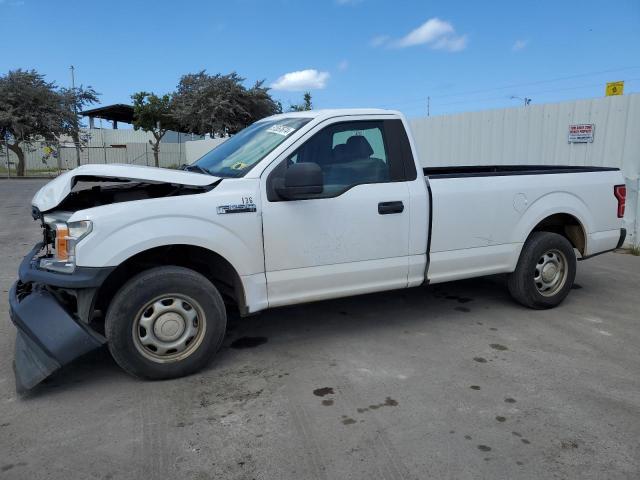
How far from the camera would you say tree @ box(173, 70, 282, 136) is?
38.4 meters

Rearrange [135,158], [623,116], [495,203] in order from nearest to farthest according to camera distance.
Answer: [495,203] < [623,116] < [135,158]

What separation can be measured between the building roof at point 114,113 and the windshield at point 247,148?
50633 millimetres

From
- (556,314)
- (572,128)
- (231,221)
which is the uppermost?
(572,128)

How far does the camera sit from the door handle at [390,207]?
14.0 ft

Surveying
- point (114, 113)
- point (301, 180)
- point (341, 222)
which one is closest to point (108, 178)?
point (301, 180)

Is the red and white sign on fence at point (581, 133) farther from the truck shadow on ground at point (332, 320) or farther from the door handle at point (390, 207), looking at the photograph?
the door handle at point (390, 207)

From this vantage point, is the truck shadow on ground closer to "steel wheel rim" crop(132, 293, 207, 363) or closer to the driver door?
"steel wheel rim" crop(132, 293, 207, 363)

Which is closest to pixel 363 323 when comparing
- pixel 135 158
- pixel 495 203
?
pixel 495 203

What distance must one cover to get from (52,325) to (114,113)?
59.4 meters

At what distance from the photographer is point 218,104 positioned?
3791 centimetres

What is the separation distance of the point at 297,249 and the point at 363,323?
133 centimetres

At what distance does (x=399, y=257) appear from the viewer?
444cm

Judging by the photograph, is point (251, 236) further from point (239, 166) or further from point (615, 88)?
point (615, 88)

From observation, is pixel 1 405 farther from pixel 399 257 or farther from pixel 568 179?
pixel 568 179
